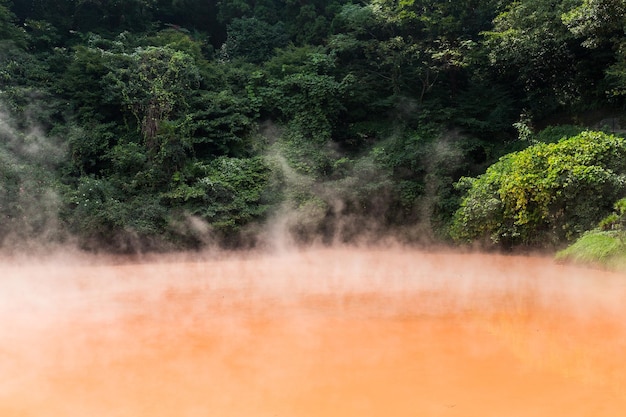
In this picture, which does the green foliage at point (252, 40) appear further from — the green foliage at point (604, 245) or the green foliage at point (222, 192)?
the green foliage at point (604, 245)

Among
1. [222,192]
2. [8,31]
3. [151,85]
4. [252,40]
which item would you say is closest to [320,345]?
[222,192]

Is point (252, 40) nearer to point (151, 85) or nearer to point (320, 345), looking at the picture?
point (151, 85)

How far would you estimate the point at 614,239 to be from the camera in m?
8.42

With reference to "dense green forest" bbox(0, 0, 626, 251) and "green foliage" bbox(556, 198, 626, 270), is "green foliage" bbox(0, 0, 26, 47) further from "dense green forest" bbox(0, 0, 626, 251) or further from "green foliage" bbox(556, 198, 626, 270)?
"green foliage" bbox(556, 198, 626, 270)

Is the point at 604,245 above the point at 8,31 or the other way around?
the other way around

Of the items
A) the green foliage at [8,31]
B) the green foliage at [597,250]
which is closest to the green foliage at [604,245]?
the green foliage at [597,250]

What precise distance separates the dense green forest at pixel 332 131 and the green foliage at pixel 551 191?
0.09 ft

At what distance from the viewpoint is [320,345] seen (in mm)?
4906

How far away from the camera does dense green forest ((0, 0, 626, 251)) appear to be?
10648 millimetres

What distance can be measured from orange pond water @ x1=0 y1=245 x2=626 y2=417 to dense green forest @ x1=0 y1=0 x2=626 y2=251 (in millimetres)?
2534

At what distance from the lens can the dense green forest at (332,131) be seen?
34.9 ft

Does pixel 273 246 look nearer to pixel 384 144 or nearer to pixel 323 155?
pixel 323 155

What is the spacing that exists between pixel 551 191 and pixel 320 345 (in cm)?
675

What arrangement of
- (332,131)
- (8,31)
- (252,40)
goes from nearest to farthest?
(8,31) < (332,131) < (252,40)
